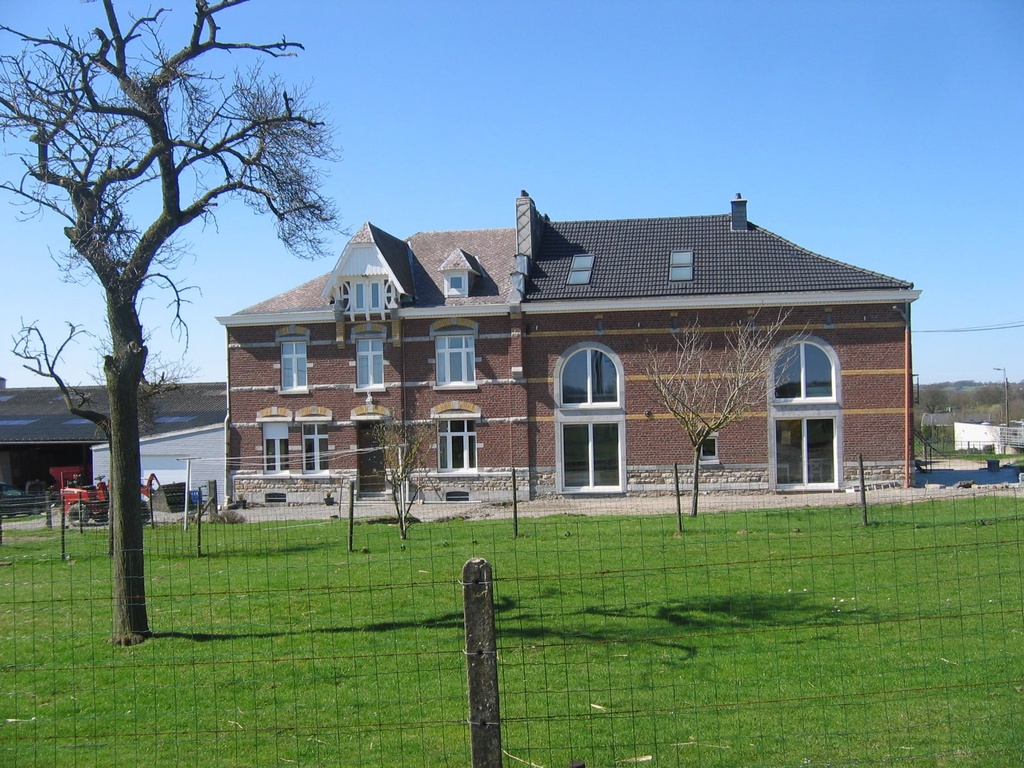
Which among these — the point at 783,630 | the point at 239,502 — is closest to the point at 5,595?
the point at 783,630

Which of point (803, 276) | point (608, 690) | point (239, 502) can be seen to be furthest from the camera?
point (239, 502)

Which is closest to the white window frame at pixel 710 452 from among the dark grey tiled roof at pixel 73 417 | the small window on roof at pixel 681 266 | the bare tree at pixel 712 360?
the bare tree at pixel 712 360

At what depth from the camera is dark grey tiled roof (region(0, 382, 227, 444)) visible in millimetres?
37531

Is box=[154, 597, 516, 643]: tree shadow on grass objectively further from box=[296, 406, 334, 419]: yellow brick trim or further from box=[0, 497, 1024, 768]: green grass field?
box=[296, 406, 334, 419]: yellow brick trim

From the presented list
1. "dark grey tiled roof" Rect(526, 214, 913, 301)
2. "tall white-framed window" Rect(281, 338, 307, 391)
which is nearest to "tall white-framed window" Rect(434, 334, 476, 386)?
"dark grey tiled roof" Rect(526, 214, 913, 301)

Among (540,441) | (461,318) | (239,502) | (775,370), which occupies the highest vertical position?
(461,318)

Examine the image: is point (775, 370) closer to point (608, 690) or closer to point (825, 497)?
point (825, 497)

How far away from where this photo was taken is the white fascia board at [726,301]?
2512cm

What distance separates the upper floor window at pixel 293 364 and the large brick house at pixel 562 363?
0.16 feet

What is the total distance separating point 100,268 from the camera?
900cm

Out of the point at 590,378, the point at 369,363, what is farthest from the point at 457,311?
the point at 590,378

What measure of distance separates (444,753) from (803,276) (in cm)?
2296

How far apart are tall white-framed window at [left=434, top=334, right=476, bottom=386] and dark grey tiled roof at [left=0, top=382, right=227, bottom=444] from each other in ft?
42.7

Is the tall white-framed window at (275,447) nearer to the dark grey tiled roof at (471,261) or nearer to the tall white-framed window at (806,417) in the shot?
the dark grey tiled roof at (471,261)
